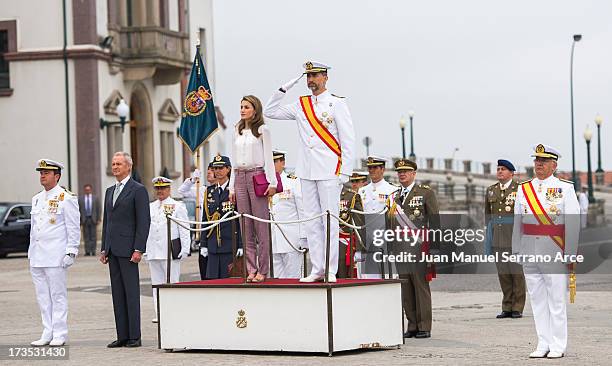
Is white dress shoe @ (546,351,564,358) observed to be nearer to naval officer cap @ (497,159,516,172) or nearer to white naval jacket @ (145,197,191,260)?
naval officer cap @ (497,159,516,172)

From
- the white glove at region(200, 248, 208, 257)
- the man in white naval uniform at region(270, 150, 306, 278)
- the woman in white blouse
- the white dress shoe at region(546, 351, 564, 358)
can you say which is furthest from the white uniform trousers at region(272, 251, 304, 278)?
the white dress shoe at region(546, 351, 564, 358)

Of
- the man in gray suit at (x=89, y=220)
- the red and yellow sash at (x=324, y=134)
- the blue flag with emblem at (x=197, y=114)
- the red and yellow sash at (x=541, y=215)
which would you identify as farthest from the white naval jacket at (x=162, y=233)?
the man in gray suit at (x=89, y=220)

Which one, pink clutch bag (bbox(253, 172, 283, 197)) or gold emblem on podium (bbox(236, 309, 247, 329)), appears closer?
gold emblem on podium (bbox(236, 309, 247, 329))

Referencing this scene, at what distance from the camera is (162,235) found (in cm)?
1988

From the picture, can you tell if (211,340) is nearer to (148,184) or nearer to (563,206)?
(563,206)

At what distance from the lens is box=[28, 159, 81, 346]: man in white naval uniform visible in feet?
52.7

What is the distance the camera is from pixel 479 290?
24.7m

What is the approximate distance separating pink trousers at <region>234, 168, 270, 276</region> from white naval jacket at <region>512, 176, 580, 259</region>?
2.48 meters

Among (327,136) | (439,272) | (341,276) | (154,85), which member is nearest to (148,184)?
(154,85)

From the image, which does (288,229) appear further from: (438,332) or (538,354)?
(538,354)

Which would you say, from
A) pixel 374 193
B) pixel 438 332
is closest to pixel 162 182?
pixel 374 193

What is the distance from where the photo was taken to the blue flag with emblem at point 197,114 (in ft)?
80.7

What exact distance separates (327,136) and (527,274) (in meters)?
2.30

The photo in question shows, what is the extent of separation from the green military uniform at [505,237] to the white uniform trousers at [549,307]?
4990mm
